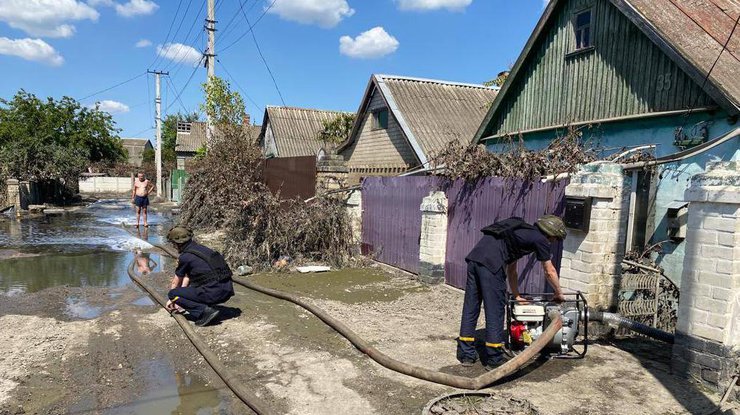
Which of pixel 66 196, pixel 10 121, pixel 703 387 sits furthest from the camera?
pixel 10 121

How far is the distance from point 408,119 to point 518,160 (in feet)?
28.1

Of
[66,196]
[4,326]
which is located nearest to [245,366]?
[4,326]

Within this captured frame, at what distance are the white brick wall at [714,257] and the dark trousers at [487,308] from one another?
64.4 inches

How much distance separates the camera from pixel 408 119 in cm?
1505

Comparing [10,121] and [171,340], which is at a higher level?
[10,121]

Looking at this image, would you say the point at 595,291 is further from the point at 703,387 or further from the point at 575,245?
the point at 703,387

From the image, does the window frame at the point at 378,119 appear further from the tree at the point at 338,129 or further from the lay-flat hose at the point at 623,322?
the lay-flat hose at the point at 623,322

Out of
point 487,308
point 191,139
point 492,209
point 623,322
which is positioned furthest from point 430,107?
point 191,139

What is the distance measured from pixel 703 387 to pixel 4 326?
7.29 metres

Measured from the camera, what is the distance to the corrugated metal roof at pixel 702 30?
7.37 metres

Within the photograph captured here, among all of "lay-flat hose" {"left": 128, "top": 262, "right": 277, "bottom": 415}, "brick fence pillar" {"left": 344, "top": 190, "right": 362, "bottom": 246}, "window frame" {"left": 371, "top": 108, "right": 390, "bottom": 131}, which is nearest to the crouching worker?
"lay-flat hose" {"left": 128, "top": 262, "right": 277, "bottom": 415}

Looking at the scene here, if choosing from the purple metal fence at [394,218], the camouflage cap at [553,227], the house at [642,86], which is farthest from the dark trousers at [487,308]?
the purple metal fence at [394,218]

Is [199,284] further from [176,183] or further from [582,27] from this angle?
[176,183]

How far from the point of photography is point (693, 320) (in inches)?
168
